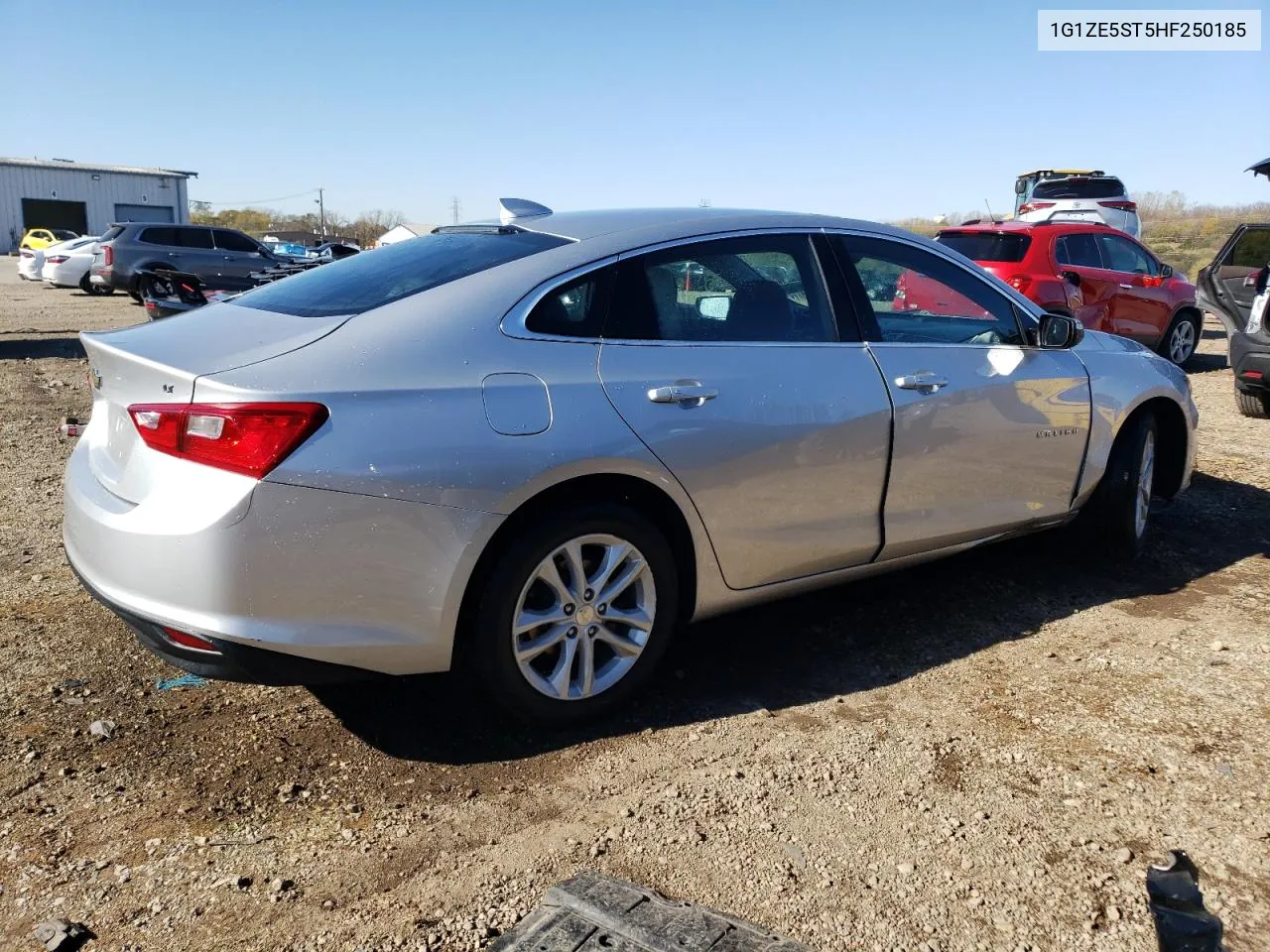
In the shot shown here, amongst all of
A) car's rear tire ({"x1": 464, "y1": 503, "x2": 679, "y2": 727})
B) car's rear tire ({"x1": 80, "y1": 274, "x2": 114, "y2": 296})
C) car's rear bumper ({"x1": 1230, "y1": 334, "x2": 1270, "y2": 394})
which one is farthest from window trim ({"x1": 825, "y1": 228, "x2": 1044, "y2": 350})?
car's rear tire ({"x1": 80, "y1": 274, "x2": 114, "y2": 296})

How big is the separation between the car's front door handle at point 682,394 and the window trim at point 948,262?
2.77ft

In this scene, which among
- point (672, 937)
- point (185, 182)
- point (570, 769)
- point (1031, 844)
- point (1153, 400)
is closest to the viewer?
point (672, 937)

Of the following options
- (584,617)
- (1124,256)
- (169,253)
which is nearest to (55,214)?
(169,253)

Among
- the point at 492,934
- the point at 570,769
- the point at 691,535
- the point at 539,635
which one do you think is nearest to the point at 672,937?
the point at 492,934

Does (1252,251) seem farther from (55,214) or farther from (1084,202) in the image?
(55,214)

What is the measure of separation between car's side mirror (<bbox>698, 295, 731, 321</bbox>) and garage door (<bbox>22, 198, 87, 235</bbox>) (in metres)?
70.4

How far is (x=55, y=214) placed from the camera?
64312 millimetres

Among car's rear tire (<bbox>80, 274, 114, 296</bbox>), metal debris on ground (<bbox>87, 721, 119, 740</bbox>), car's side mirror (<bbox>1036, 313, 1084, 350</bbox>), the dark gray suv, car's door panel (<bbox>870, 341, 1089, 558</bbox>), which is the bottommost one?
metal debris on ground (<bbox>87, 721, 119, 740</bbox>)

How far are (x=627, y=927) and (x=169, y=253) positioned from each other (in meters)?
21.1

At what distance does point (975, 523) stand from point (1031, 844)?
1.71 meters

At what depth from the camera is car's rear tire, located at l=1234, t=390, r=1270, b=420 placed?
8.93 meters

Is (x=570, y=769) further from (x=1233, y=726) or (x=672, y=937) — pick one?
(x=1233, y=726)

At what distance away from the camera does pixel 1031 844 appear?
272cm

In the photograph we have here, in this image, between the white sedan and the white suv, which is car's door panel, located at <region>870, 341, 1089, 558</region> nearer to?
the white suv
